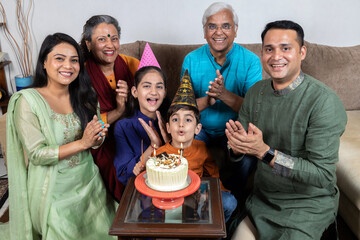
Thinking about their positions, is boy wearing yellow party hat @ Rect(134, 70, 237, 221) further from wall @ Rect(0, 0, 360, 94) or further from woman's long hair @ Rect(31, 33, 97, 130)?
wall @ Rect(0, 0, 360, 94)

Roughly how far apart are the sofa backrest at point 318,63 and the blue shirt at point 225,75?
493 millimetres

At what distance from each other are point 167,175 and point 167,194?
8 cm

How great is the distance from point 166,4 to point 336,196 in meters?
2.44

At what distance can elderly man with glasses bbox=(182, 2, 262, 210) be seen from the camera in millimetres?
2328

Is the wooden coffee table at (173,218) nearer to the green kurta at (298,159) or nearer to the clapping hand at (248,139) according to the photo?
the clapping hand at (248,139)

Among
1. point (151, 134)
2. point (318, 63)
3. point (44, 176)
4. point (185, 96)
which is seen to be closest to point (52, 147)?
point (44, 176)

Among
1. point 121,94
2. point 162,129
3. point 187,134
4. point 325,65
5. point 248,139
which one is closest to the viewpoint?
point 248,139

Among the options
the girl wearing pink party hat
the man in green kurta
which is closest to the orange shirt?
the girl wearing pink party hat

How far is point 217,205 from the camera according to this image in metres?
1.51

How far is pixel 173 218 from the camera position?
143cm

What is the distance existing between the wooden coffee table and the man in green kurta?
1.06 ft

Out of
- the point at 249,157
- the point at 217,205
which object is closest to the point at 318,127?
the point at 217,205

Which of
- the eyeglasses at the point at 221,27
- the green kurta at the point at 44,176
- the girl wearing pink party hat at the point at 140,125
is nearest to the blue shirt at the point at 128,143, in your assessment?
the girl wearing pink party hat at the point at 140,125

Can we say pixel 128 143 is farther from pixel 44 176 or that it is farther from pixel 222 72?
pixel 222 72
